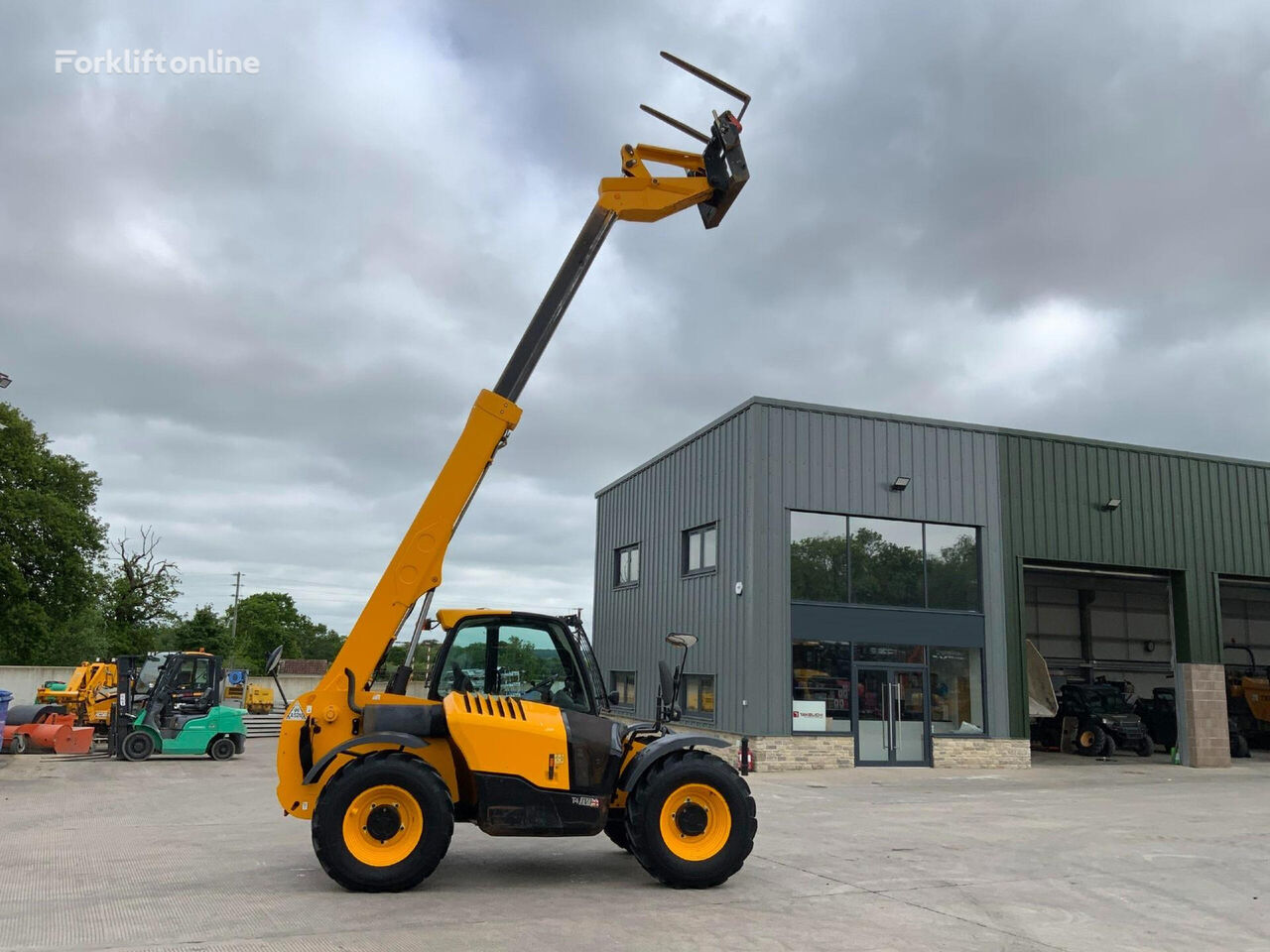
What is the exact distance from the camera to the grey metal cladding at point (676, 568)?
20250 mm

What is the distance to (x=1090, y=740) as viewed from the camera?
25.5 metres

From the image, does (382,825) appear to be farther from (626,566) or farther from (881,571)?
(626,566)

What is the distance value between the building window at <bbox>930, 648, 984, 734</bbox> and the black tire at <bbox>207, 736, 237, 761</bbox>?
14614 millimetres

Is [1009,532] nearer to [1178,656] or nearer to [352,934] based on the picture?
[1178,656]

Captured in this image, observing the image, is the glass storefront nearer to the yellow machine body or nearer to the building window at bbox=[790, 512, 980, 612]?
the building window at bbox=[790, 512, 980, 612]

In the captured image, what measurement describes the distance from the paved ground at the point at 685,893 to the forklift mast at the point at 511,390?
192cm

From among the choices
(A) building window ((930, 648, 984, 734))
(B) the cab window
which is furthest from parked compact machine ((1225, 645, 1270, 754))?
(B) the cab window

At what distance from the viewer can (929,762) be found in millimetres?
20281

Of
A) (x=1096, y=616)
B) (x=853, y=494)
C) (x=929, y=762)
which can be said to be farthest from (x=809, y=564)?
(x=1096, y=616)

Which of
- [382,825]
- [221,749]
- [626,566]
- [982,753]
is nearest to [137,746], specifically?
Answer: [221,749]

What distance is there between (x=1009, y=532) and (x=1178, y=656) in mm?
5822

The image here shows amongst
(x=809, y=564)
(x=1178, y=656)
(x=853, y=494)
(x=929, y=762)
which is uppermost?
(x=853, y=494)

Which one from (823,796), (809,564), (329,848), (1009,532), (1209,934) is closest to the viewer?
(1209,934)

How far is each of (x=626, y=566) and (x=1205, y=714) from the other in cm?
1444
